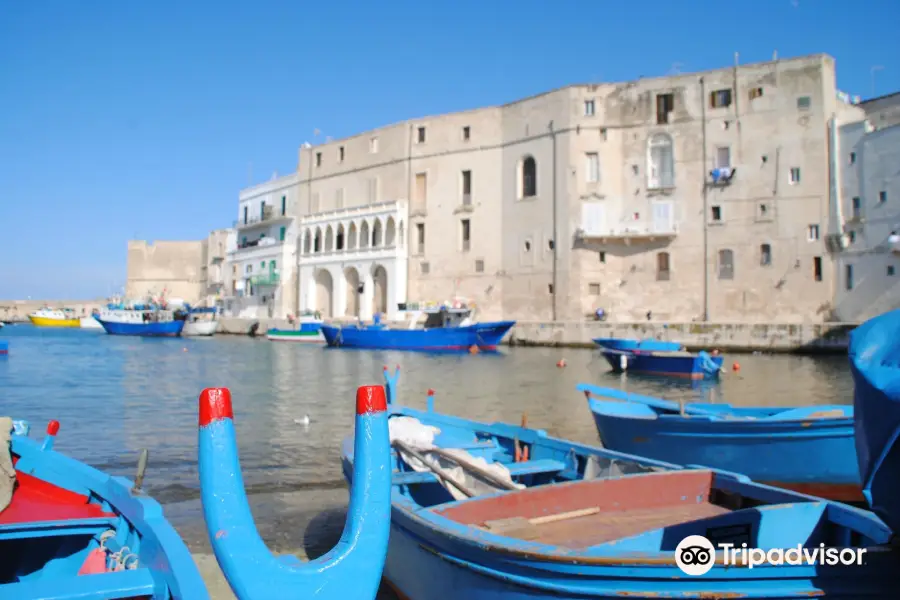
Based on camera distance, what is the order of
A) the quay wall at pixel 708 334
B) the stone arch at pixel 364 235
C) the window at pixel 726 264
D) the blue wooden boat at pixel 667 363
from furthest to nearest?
the stone arch at pixel 364 235, the window at pixel 726 264, the quay wall at pixel 708 334, the blue wooden boat at pixel 667 363

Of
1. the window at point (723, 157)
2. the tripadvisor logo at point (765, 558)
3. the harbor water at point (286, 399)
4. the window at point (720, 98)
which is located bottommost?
the harbor water at point (286, 399)

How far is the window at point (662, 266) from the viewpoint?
3362 cm

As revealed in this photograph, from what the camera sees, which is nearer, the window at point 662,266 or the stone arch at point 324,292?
the window at point 662,266

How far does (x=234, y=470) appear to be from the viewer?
7.52 ft

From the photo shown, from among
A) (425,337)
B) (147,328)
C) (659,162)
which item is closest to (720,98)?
(659,162)

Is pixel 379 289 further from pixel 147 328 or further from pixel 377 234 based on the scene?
pixel 147 328

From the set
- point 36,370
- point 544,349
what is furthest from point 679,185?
point 36,370

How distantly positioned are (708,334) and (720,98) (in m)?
11.1

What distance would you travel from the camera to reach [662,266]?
33.8 m

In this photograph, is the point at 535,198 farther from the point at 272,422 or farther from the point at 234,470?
the point at 234,470

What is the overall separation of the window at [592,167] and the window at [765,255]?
8237mm

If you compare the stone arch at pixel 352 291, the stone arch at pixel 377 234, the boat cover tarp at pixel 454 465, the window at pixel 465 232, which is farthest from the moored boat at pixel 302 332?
the boat cover tarp at pixel 454 465

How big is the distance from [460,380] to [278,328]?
1026 inches

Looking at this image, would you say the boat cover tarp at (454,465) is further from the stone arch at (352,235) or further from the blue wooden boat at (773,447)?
the stone arch at (352,235)
